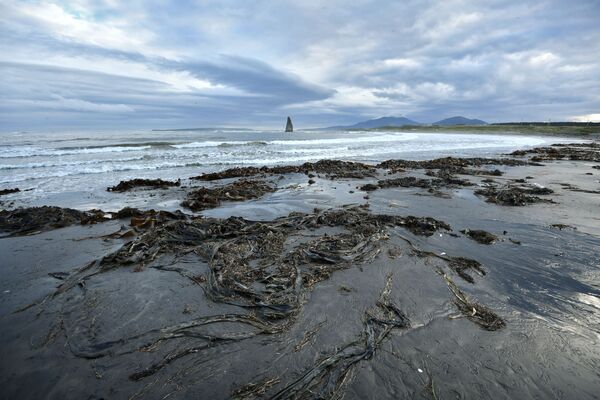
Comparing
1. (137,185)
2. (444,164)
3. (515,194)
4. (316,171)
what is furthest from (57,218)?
(444,164)

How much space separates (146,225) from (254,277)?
3.39 m

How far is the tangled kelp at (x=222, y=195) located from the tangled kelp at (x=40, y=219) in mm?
2181

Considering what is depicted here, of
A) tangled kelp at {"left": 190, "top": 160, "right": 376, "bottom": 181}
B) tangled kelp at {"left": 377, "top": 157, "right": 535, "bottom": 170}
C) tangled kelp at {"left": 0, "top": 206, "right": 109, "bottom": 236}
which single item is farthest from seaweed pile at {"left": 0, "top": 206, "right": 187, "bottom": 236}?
tangled kelp at {"left": 377, "top": 157, "right": 535, "bottom": 170}

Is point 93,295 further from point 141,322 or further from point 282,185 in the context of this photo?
point 282,185

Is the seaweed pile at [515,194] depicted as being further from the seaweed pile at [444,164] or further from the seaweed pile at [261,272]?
the seaweed pile at [444,164]

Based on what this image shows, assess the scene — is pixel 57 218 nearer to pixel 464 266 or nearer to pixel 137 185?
pixel 137 185

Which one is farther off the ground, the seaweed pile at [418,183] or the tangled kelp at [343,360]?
the seaweed pile at [418,183]

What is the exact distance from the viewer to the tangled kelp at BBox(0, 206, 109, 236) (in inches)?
257

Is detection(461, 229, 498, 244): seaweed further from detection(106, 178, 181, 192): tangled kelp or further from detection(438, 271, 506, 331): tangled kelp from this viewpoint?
detection(106, 178, 181, 192): tangled kelp

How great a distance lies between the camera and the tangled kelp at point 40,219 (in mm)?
6520

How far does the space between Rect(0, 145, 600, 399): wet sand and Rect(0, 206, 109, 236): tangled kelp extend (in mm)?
58

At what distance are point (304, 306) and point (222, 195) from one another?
6.56 meters

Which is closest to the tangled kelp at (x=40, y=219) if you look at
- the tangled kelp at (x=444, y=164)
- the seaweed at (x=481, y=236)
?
the seaweed at (x=481, y=236)

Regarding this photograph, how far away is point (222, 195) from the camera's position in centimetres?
962
